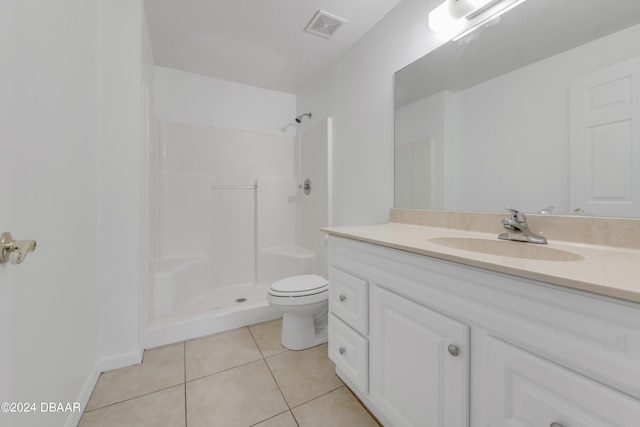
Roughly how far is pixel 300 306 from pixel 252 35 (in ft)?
6.16

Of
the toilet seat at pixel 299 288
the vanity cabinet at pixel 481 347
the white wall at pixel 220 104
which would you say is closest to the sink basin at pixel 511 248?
the vanity cabinet at pixel 481 347

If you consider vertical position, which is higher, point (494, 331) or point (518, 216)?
point (518, 216)

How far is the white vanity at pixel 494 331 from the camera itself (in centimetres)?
45

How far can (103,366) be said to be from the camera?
1361 millimetres

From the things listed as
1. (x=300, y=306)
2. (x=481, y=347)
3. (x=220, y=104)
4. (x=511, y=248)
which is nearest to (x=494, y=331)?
(x=481, y=347)

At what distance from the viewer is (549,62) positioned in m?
0.95

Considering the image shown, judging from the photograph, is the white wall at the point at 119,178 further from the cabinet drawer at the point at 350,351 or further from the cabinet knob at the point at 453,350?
the cabinet knob at the point at 453,350

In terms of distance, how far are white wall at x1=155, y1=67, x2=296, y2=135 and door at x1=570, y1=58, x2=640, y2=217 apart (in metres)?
2.35

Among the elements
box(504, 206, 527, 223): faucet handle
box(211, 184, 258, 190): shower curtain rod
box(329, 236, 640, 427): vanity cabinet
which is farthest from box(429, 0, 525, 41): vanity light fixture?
box(211, 184, 258, 190): shower curtain rod

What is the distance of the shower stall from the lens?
205 centimetres

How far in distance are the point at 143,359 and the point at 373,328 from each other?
1.40 m

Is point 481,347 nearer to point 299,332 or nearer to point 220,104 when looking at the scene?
point 299,332

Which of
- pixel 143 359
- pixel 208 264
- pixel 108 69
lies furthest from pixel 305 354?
pixel 108 69

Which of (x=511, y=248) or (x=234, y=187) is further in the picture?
(x=234, y=187)
